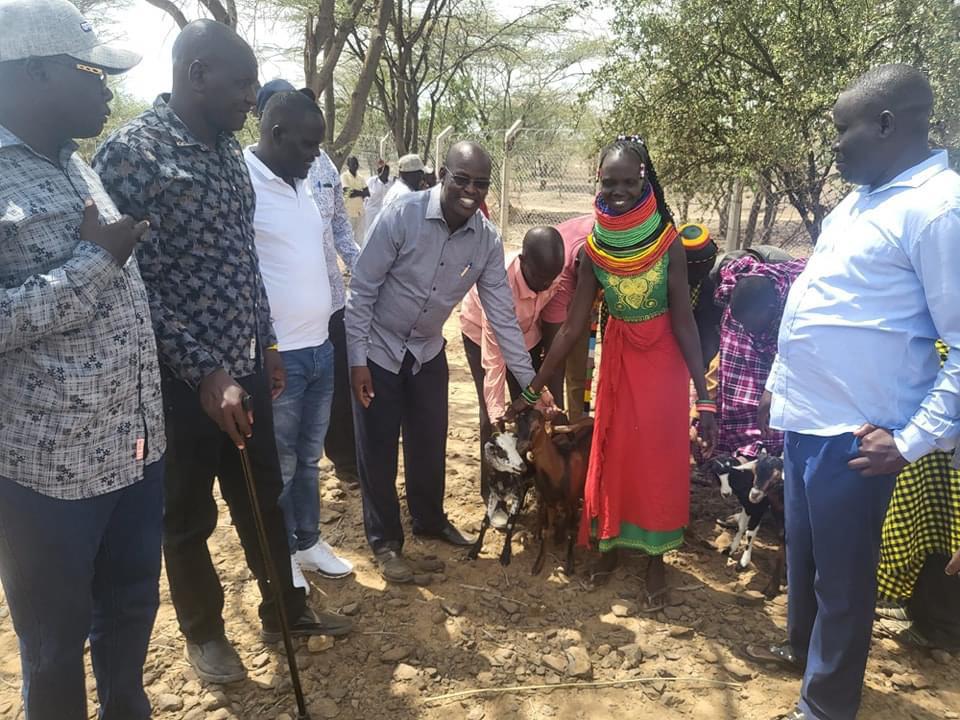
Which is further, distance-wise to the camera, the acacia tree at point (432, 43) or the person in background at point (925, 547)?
the acacia tree at point (432, 43)

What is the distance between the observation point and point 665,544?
10.7 feet

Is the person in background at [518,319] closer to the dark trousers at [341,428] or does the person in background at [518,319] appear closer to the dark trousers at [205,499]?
the dark trousers at [341,428]

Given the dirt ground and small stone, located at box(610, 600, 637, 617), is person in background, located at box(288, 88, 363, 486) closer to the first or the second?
the dirt ground

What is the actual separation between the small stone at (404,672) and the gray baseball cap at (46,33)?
7.52 feet

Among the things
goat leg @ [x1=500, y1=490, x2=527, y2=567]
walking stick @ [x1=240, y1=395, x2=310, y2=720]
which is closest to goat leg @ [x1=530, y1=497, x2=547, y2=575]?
goat leg @ [x1=500, y1=490, x2=527, y2=567]

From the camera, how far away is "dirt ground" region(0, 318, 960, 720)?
2.64 metres

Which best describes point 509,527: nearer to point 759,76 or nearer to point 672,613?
point 672,613

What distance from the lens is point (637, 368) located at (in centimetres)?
318

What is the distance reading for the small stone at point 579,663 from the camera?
9.28 feet

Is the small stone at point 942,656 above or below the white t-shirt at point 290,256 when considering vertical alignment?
below

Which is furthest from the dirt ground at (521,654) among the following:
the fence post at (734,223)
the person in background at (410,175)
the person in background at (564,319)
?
the fence post at (734,223)

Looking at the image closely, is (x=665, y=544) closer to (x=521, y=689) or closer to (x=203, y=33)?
(x=521, y=689)

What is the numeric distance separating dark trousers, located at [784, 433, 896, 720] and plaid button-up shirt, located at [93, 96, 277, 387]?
6.21 ft

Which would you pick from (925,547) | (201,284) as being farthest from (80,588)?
(925,547)
